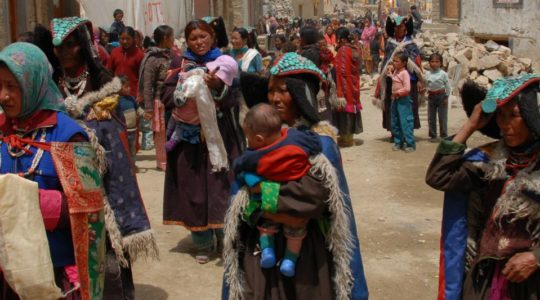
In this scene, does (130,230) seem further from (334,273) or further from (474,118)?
(474,118)

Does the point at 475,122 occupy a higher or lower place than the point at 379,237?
higher

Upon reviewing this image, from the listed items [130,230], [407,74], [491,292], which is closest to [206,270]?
[130,230]

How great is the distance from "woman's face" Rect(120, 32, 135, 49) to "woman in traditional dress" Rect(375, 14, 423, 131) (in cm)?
373

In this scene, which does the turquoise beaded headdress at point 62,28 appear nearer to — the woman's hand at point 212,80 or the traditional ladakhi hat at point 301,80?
the traditional ladakhi hat at point 301,80

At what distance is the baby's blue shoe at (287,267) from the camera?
318cm

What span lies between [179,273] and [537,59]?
15.9m

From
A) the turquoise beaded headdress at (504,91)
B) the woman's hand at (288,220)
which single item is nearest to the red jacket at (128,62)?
the woman's hand at (288,220)

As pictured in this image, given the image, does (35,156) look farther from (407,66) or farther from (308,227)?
(407,66)

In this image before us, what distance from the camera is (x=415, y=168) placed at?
9.52 m

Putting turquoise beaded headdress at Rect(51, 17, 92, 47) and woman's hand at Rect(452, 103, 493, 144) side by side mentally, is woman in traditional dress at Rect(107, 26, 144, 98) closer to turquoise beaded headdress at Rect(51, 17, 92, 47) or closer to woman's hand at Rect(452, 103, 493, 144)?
turquoise beaded headdress at Rect(51, 17, 92, 47)

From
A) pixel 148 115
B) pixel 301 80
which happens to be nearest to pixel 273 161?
pixel 301 80

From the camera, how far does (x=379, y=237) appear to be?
6.66 meters

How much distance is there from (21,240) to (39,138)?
1.44ft

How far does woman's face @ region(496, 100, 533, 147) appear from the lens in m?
3.13
